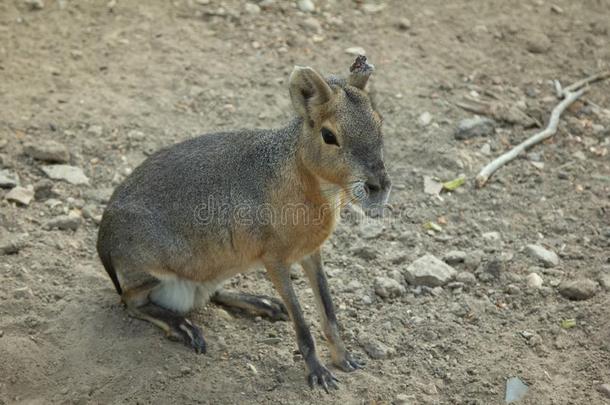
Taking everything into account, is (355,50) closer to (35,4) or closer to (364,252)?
(364,252)

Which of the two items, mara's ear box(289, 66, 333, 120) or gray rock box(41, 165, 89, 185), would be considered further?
gray rock box(41, 165, 89, 185)

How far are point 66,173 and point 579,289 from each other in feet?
12.7

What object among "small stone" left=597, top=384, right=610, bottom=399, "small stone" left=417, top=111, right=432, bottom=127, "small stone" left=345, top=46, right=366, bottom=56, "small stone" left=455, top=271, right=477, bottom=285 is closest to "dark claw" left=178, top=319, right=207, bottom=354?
"small stone" left=455, top=271, right=477, bottom=285

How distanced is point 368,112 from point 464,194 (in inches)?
90.5

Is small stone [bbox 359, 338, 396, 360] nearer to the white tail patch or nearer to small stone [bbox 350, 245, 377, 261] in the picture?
small stone [bbox 350, 245, 377, 261]

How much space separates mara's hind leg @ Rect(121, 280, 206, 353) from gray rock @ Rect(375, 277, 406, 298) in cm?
126

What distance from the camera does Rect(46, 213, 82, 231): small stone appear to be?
5.83 metres

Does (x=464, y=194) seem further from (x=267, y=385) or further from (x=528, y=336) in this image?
(x=267, y=385)

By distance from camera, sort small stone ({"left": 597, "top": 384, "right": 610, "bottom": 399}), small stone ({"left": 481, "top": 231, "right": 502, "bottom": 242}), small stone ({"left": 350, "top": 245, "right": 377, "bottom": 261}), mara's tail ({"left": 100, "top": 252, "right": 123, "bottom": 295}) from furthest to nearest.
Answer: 1. small stone ({"left": 481, "top": 231, "right": 502, "bottom": 242})
2. small stone ({"left": 350, "top": 245, "right": 377, "bottom": 261})
3. mara's tail ({"left": 100, "top": 252, "right": 123, "bottom": 295})
4. small stone ({"left": 597, "top": 384, "right": 610, "bottom": 399})

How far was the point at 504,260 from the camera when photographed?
5.81 m

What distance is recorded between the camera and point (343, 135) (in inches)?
171

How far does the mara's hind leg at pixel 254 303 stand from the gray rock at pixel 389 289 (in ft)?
2.15

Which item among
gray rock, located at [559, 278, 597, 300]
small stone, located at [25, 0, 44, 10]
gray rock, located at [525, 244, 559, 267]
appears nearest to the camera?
gray rock, located at [559, 278, 597, 300]

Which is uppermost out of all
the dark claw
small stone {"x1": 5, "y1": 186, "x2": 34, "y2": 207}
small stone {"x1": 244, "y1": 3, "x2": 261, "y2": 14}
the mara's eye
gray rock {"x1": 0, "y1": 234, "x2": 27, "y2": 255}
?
the mara's eye
